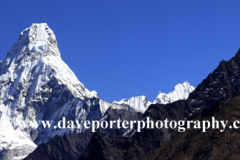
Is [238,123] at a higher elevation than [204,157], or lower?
higher

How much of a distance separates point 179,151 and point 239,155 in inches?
1080

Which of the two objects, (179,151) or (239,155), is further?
(179,151)

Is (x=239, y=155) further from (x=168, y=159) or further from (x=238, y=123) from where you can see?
(x=168, y=159)

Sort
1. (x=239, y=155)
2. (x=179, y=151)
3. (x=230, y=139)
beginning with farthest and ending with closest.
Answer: (x=179, y=151), (x=230, y=139), (x=239, y=155)

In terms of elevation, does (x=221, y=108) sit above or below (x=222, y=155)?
above

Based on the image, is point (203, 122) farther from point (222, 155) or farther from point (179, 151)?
point (222, 155)

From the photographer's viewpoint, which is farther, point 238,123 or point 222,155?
point 238,123

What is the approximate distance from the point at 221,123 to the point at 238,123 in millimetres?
6316

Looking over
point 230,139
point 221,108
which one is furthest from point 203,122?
point 230,139

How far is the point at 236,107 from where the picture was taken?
194 metres

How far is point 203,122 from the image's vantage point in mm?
198875

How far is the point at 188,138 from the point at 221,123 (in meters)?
13.6

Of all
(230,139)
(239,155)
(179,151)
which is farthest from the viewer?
(179,151)

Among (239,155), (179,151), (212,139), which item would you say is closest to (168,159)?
(179,151)
